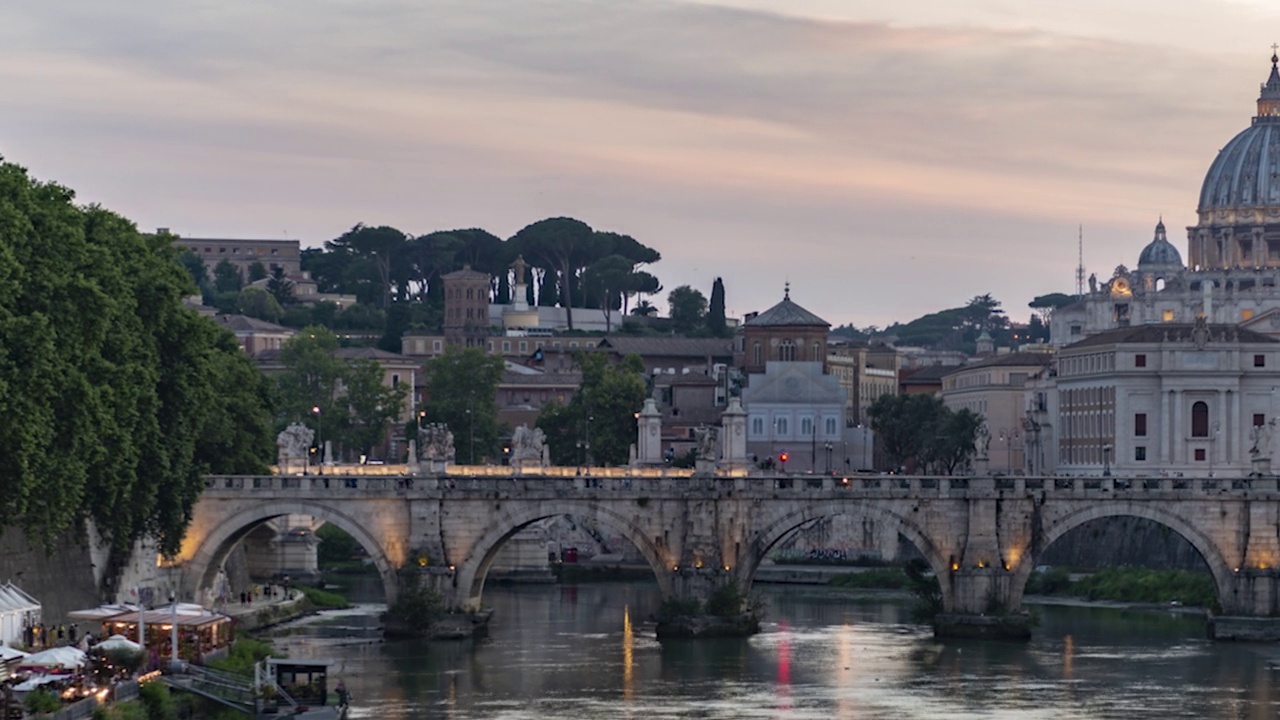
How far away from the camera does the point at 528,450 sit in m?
117

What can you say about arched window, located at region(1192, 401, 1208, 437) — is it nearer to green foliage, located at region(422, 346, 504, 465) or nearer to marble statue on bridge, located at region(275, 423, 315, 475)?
green foliage, located at region(422, 346, 504, 465)

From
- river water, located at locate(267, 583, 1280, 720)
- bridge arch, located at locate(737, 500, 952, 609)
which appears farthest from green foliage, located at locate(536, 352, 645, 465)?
bridge arch, located at locate(737, 500, 952, 609)

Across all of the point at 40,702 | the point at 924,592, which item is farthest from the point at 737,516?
the point at 40,702

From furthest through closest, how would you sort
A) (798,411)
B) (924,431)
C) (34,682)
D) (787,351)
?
(787,351)
(798,411)
(924,431)
(34,682)

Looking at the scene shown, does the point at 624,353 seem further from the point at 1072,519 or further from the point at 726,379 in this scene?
the point at 1072,519

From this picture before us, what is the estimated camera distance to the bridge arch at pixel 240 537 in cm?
9081

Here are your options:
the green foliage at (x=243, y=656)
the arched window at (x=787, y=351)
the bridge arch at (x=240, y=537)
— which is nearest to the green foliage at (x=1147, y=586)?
the bridge arch at (x=240, y=537)

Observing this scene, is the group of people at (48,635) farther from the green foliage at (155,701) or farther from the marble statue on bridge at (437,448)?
the marble statue on bridge at (437,448)

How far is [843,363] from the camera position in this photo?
197375 millimetres

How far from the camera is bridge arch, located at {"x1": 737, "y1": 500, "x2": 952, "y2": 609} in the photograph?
302ft

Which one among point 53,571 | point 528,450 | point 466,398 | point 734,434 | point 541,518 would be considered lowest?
point 53,571

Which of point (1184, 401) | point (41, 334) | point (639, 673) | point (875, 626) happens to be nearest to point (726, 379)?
point (1184, 401)

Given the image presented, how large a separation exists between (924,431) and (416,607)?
82.4 metres

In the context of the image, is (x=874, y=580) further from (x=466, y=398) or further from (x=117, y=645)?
(x=117, y=645)
